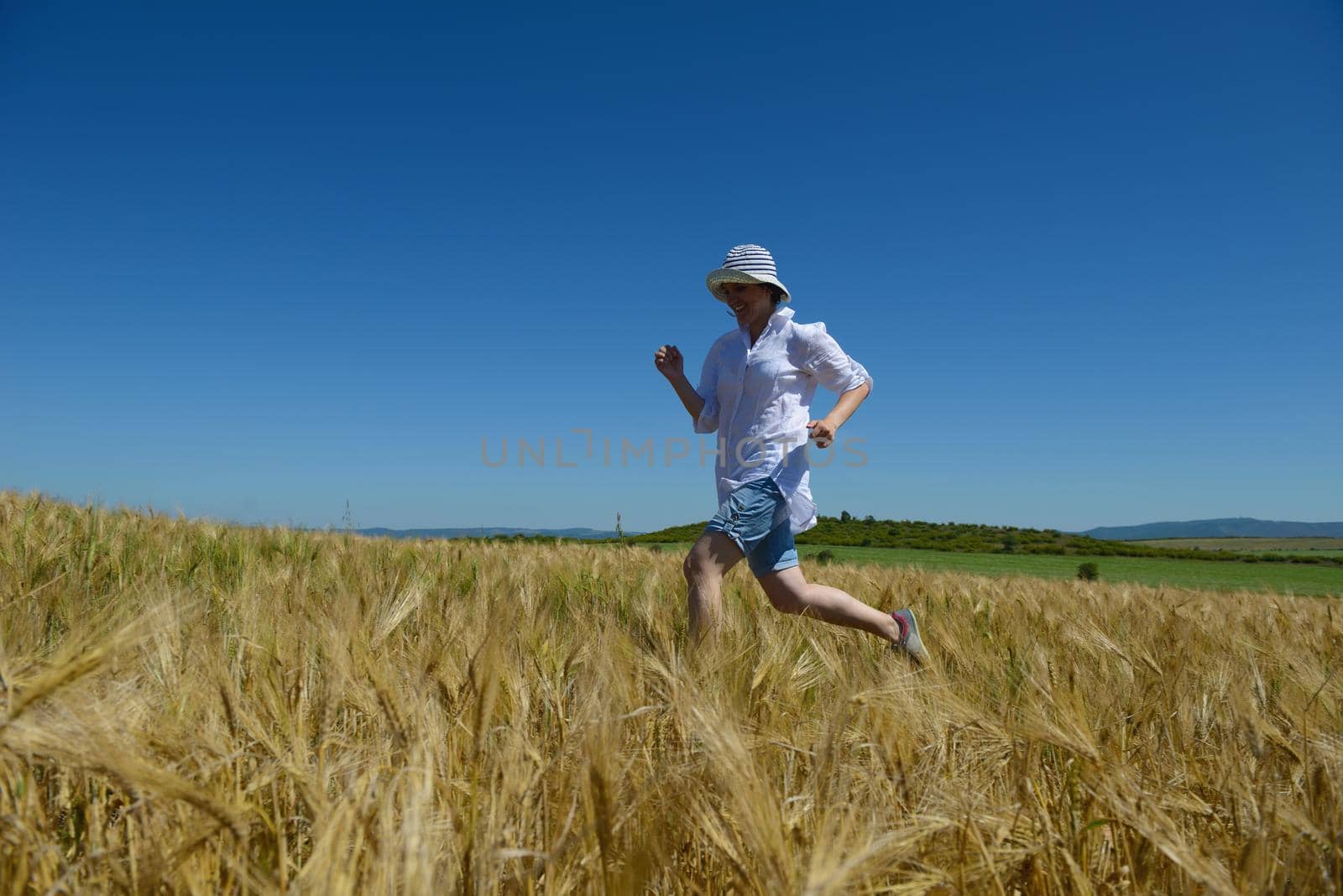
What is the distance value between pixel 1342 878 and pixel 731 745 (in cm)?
87

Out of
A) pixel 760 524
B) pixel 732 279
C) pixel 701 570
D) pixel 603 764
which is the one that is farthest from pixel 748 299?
pixel 603 764

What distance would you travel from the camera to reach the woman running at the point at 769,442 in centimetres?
289

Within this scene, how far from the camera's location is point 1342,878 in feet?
3.31

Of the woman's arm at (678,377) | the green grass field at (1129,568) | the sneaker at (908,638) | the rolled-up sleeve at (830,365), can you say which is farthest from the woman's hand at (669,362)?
the green grass field at (1129,568)

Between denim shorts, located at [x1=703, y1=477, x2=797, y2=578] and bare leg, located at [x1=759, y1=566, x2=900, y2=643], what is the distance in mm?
50

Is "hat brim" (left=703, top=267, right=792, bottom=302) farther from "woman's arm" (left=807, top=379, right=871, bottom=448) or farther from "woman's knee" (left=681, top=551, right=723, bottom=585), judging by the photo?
"woman's knee" (left=681, top=551, right=723, bottom=585)

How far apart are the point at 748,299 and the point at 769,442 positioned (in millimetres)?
663

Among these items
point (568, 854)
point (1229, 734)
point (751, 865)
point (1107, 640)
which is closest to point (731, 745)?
point (751, 865)

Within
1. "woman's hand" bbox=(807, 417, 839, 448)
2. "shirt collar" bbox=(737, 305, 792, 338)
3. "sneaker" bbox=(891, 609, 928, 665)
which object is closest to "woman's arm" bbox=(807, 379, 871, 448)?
"woman's hand" bbox=(807, 417, 839, 448)

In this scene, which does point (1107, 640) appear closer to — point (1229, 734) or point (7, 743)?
point (1229, 734)

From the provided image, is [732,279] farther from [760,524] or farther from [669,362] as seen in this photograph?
[760,524]

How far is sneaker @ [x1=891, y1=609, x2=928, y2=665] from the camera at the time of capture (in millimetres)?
2838

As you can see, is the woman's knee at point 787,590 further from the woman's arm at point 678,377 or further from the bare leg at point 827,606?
the woman's arm at point 678,377

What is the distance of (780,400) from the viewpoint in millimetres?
3143
